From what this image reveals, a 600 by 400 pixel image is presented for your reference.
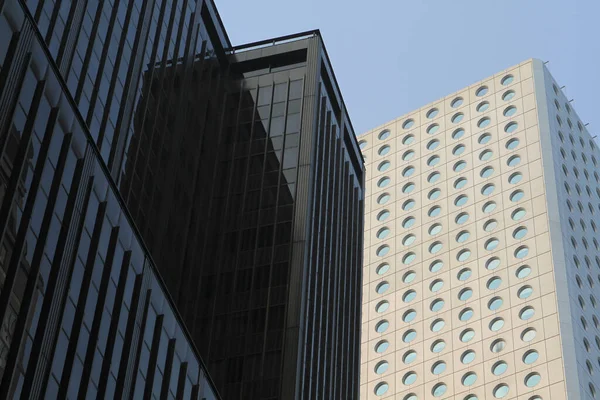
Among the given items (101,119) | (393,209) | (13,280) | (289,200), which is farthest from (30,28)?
(393,209)

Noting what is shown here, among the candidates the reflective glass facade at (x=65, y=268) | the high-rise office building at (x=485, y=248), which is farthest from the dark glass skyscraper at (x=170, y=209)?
the high-rise office building at (x=485, y=248)

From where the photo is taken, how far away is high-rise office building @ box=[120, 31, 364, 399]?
206ft

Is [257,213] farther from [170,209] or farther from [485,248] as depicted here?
[485,248]

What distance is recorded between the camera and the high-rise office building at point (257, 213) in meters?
62.8

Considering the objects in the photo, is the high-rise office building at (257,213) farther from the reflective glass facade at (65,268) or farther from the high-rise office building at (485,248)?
the high-rise office building at (485,248)

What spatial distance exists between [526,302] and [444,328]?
733 centimetres

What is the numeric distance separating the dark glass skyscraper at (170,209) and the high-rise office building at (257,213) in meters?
0.12

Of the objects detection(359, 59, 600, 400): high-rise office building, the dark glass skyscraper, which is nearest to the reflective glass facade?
the dark glass skyscraper

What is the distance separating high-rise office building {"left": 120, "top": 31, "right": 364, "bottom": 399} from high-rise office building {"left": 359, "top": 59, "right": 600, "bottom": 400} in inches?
758

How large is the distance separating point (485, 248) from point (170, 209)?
43.5 m

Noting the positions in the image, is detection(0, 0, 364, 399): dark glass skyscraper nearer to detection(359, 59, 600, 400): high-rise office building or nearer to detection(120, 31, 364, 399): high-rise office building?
detection(120, 31, 364, 399): high-rise office building

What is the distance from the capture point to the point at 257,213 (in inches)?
2741

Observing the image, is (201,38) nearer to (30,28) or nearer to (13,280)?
(30,28)

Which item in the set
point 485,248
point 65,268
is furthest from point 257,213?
point 485,248
